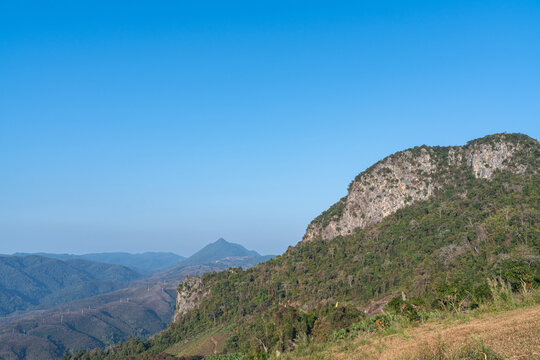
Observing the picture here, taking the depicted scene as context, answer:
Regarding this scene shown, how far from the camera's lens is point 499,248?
2350 inches

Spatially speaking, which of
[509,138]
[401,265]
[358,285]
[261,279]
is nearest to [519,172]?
[509,138]

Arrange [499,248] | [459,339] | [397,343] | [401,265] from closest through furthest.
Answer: [459,339]
[397,343]
[499,248]
[401,265]

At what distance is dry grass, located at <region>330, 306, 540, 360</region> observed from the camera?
27.6 feet

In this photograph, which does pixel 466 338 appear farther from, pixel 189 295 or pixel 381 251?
pixel 189 295

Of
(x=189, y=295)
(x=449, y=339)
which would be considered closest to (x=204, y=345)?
(x=189, y=295)

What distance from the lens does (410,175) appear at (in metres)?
112

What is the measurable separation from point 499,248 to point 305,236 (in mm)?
69303

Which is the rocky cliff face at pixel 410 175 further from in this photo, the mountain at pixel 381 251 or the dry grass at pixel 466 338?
the dry grass at pixel 466 338

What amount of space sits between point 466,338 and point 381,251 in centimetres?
8516

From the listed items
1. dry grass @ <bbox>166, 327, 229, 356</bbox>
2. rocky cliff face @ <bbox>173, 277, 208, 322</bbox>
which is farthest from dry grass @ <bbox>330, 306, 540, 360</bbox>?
rocky cliff face @ <bbox>173, 277, 208, 322</bbox>

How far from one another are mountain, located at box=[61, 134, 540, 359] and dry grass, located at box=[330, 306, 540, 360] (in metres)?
34.2

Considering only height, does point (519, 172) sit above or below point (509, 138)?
below

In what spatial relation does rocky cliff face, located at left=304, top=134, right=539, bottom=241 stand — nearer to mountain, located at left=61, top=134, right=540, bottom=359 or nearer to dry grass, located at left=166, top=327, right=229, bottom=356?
mountain, located at left=61, top=134, right=540, bottom=359

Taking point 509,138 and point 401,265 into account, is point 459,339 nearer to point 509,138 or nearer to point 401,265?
point 401,265
